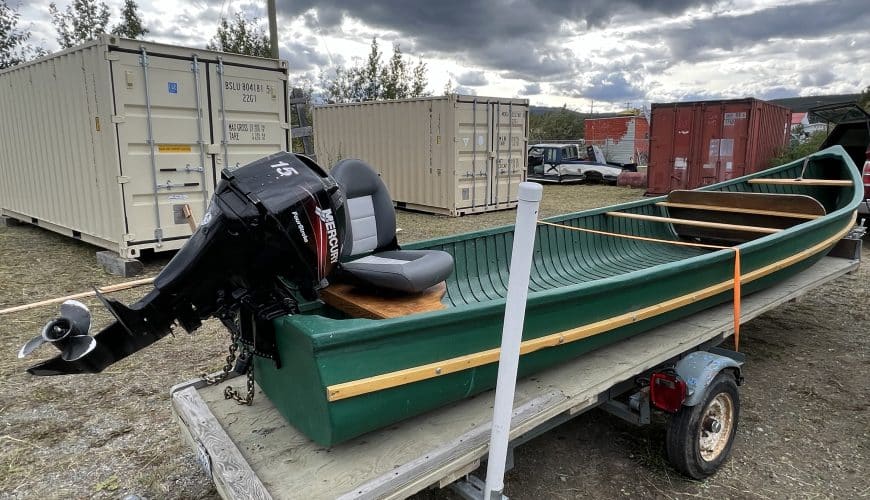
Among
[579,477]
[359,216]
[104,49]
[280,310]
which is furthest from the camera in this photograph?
[104,49]

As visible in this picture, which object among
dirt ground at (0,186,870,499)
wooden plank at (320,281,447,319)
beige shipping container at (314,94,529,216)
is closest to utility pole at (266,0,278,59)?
beige shipping container at (314,94,529,216)

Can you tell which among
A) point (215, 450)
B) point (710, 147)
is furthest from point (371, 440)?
point (710, 147)

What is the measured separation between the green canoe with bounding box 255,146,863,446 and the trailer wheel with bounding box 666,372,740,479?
503 mm

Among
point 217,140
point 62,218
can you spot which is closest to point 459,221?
point 217,140

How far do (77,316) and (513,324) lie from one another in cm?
146

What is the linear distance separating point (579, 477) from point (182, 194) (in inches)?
224

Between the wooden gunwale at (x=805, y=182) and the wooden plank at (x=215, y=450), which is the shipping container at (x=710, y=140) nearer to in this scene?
the wooden gunwale at (x=805, y=182)

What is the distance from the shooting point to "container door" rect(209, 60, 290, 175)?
6.79 metres

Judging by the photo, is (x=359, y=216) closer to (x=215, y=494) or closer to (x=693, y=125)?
(x=215, y=494)

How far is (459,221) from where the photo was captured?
10.9 metres

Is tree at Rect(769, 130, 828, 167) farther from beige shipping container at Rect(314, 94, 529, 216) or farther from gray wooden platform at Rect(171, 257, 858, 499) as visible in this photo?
gray wooden platform at Rect(171, 257, 858, 499)

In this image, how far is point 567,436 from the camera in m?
3.31

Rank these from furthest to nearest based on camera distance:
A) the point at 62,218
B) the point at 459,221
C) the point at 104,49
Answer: the point at 459,221 < the point at 62,218 < the point at 104,49

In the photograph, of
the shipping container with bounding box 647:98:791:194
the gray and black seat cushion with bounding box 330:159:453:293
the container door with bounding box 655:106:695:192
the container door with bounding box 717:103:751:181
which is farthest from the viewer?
the container door with bounding box 655:106:695:192
